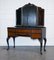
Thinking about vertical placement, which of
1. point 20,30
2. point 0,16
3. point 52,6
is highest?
point 52,6

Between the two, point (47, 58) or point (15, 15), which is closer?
point (47, 58)

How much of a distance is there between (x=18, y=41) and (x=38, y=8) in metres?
1.38

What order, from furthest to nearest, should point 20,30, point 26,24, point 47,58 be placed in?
point 26,24
point 20,30
point 47,58

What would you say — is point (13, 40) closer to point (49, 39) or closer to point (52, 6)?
point (49, 39)

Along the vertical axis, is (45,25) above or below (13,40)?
above

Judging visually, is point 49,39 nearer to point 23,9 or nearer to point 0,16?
point 23,9

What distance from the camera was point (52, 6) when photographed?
218 inches

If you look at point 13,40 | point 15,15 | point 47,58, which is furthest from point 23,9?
point 47,58

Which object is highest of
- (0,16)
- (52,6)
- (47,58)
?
(52,6)

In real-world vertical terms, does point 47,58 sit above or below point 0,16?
below

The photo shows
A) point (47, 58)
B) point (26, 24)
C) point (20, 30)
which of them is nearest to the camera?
point (47, 58)

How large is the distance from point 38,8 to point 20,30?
3.83 feet

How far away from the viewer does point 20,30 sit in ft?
15.4

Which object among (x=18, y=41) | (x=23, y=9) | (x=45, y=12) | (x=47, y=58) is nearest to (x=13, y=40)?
(x=18, y=41)
